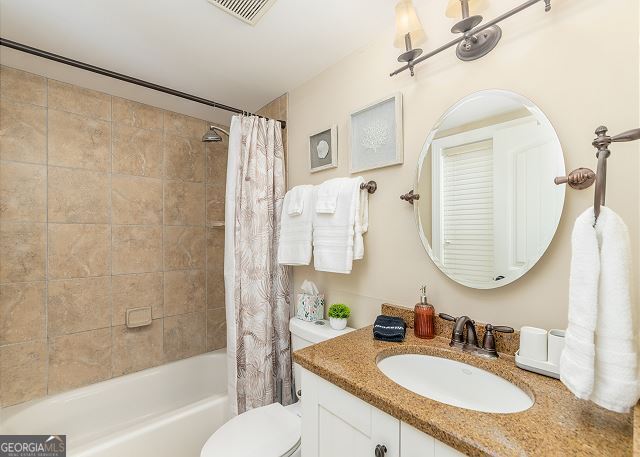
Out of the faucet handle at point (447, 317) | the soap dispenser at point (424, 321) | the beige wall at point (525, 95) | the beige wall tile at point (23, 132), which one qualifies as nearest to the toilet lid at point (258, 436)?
the beige wall at point (525, 95)

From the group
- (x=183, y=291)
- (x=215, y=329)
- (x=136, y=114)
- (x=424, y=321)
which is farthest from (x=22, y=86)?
(x=424, y=321)

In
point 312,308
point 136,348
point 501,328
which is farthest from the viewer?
point 136,348

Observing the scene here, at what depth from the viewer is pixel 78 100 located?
1834mm

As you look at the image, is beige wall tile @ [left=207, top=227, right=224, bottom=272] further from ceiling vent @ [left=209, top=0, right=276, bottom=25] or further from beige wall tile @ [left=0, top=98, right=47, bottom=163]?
ceiling vent @ [left=209, top=0, right=276, bottom=25]

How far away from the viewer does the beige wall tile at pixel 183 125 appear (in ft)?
7.20

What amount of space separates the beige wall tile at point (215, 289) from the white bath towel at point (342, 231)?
4.09 feet

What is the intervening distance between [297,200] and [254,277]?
→ 0.53 m

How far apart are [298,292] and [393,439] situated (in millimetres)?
1254

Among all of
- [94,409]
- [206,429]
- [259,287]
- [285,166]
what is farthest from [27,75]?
[206,429]

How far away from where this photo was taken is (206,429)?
5.44ft

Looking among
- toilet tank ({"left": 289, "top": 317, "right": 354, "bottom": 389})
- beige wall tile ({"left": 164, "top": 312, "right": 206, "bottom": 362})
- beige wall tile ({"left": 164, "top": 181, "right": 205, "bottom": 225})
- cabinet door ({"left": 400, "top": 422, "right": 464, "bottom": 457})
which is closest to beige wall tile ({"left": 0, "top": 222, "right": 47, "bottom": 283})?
beige wall tile ({"left": 164, "top": 181, "right": 205, "bottom": 225})

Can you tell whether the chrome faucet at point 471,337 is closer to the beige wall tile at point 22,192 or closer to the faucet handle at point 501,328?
the faucet handle at point 501,328

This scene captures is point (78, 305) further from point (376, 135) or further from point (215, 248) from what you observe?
point (376, 135)

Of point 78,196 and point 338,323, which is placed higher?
point 78,196
